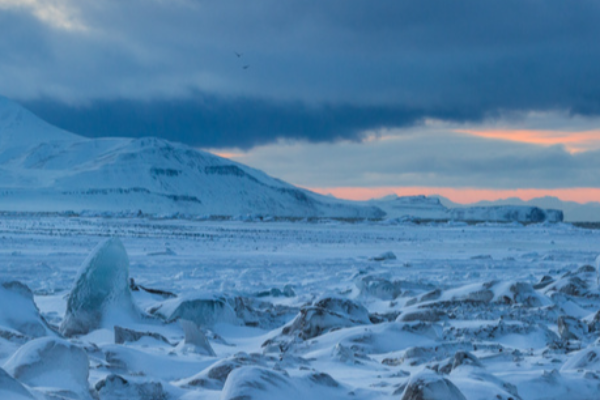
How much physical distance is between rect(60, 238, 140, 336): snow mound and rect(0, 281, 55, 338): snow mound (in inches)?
32.3

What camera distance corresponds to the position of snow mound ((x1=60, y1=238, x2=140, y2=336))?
7941 mm

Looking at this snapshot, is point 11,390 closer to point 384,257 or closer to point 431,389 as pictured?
point 431,389

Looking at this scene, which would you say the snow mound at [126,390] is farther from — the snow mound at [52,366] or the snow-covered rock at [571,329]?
the snow-covered rock at [571,329]

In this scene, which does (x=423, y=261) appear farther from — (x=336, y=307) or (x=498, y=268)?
(x=336, y=307)

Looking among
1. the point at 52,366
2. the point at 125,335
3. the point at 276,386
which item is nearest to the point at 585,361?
the point at 276,386

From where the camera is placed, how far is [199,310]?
886cm

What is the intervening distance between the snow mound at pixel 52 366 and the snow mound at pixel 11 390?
757 millimetres

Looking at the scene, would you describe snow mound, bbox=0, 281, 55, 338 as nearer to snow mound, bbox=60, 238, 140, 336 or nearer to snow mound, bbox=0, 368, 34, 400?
snow mound, bbox=60, 238, 140, 336

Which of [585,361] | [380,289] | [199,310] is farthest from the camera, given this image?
[380,289]

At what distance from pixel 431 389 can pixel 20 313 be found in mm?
4714

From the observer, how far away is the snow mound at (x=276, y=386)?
153 inches

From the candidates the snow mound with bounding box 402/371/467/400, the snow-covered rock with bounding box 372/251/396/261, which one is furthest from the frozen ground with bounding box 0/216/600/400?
the snow-covered rock with bounding box 372/251/396/261

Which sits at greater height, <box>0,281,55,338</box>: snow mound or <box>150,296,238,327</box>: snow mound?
<box>0,281,55,338</box>: snow mound

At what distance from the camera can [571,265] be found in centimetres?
2036
